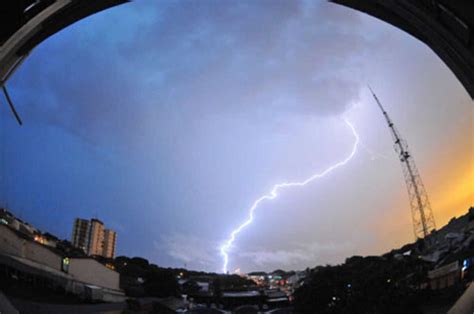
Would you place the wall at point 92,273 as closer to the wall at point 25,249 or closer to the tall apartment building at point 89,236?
the wall at point 25,249

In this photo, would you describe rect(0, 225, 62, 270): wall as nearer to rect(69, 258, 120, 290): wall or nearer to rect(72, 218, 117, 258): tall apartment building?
rect(69, 258, 120, 290): wall

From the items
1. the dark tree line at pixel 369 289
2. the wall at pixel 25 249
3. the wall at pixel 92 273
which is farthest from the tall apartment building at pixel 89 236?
the dark tree line at pixel 369 289

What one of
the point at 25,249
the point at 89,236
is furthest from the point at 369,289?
the point at 89,236

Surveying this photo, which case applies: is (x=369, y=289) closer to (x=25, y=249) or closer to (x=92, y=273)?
(x=25, y=249)

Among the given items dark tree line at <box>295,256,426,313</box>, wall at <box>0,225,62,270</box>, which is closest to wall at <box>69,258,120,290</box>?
wall at <box>0,225,62,270</box>

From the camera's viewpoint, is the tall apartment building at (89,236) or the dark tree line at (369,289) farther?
the tall apartment building at (89,236)

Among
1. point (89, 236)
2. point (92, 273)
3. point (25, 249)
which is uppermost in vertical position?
point (89, 236)

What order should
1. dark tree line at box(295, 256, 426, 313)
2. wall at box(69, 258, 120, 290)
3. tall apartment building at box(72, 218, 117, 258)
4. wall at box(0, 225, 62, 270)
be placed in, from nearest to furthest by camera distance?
dark tree line at box(295, 256, 426, 313)
wall at box(0, 225, 62, 270)
wall at box(69, 258, 120, 290)
tall apartment building at box(72, 218, 117, 258)

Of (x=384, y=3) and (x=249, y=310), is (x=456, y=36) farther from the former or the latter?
(x=249, y=310)

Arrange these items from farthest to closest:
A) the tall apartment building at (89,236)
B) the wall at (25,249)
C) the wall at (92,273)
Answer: the tall apartment building at (89,236) < the wall at (92,273) < the wall at (25,249)
